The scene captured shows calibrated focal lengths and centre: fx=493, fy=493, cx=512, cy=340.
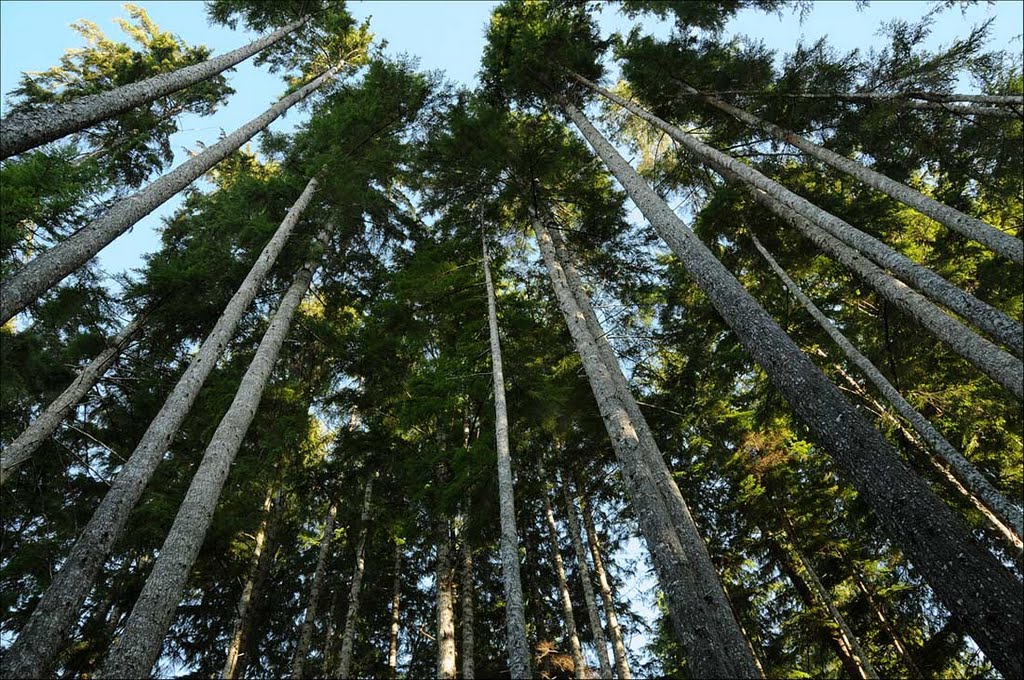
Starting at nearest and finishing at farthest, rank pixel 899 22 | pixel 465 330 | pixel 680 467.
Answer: pixel 899 22 → pixel 465 330 → pixel 680 467

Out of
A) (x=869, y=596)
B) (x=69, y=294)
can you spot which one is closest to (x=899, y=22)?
(x=869, y=596)

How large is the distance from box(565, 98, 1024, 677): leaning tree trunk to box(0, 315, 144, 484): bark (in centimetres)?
1004

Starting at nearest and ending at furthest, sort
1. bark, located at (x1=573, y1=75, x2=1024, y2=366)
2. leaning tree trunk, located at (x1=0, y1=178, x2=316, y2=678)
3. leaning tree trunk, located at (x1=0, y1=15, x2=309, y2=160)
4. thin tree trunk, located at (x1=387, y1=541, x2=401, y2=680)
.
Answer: leaning tree trunk, located at (x1=0, y1=15, x2=309, y2=160) < bark, located at (x1=573, y1=75, x2=1024, y2=366) < leaning tree trunk, located at (x1=0, y1=178, x2=316, y2=678) < thin tree trunk, located at (x1=387, y1=541, x2=401, y2=680)

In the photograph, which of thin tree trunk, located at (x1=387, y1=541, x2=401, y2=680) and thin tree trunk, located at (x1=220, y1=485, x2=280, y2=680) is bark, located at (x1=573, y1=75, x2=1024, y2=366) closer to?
thin tree trunk, located at (x1=387, y1=541, x2=401, y2=680)

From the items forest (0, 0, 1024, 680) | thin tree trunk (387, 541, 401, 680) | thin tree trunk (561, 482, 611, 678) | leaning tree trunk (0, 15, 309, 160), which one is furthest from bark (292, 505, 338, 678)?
leaning tree trunk (0, 15, 309, 160)

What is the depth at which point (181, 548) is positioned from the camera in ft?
18.7

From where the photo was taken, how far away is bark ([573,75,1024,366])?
460cm

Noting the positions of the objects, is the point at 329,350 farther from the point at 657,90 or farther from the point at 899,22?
the point at 899,22

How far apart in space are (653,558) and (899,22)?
9.14m

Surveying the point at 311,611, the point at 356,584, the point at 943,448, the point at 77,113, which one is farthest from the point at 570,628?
the point at 77,113

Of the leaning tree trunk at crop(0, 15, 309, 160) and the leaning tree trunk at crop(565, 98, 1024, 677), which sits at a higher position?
the leaning tree trunk at crop(0, 15, 309, 160)

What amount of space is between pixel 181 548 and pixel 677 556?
18.4 ft

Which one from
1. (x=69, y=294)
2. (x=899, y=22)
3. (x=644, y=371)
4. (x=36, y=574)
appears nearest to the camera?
(x=899, y=22)

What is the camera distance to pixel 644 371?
43.0 feet
